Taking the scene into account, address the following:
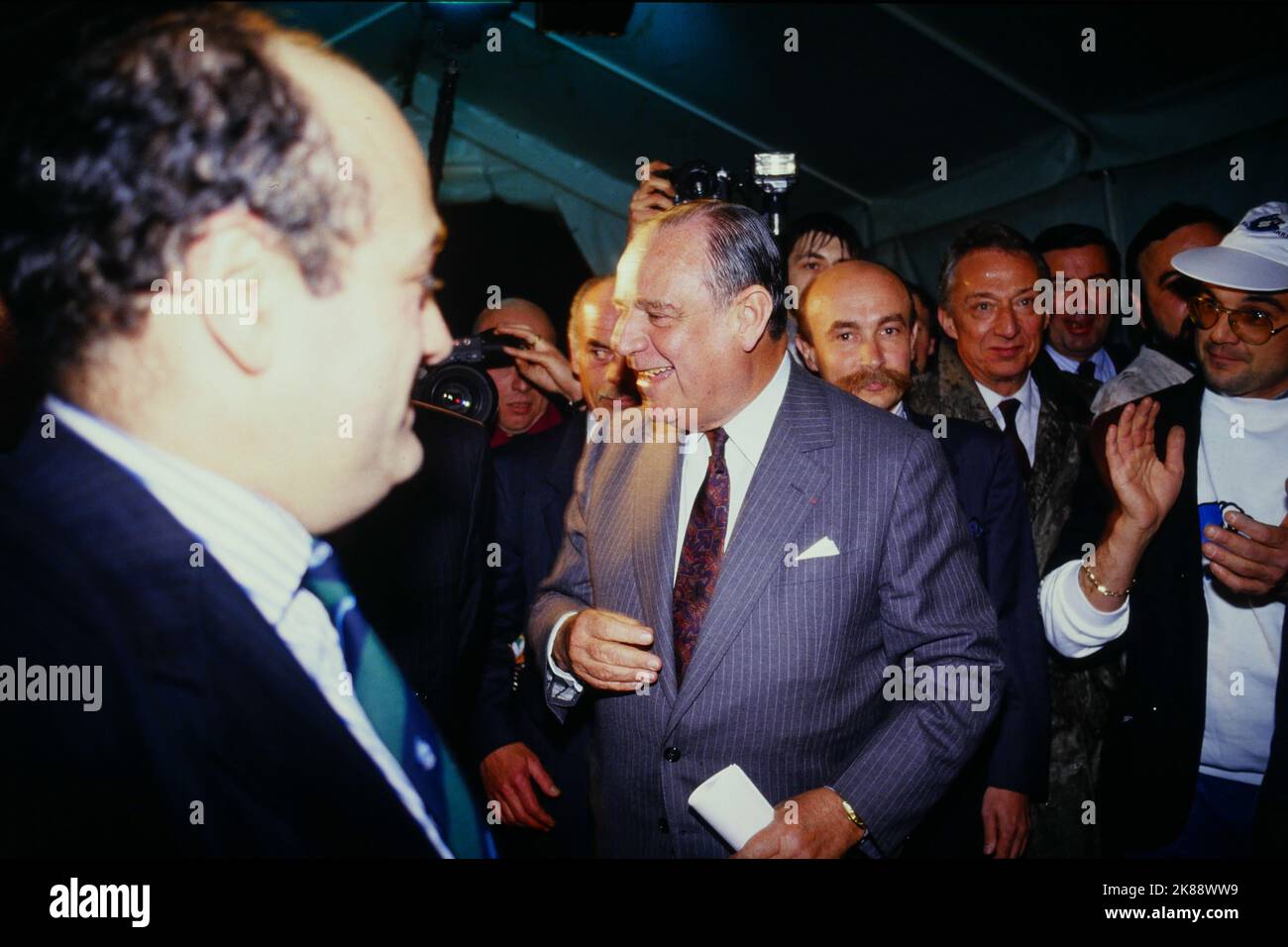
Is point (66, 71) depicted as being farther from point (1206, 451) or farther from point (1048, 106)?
point (1048, 106)

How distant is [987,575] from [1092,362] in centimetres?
172

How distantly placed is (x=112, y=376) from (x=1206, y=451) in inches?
82.5

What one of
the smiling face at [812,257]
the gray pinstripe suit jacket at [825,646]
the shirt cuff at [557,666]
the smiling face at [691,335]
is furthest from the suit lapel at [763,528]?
the smiling face at [812,257]

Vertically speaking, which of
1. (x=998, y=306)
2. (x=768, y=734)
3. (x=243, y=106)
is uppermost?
(x=998, y=306)

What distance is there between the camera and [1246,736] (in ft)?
5.85

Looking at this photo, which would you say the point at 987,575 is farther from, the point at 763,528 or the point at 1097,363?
the point at 1097,363

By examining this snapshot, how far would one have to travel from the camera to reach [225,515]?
0.88m

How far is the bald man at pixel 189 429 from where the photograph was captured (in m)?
0.80

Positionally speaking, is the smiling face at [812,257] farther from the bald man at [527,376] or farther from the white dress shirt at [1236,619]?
the white dress shirt at [1236,619]

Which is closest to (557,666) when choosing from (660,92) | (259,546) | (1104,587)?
(259,546)

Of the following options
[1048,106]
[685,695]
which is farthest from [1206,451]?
[1048,106]

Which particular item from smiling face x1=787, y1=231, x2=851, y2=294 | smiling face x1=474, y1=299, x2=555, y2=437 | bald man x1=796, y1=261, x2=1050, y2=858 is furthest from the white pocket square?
smiling face x1=474, y1=299, x2=555, y2=437

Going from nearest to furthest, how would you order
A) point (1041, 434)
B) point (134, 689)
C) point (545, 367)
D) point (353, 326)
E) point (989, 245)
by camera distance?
1. point (134, 689)
2. point (353, 326)
3. point (1041, 434)
4. point (989, 245)
5. point (545, 367)

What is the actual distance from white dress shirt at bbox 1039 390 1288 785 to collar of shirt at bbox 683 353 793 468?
0.86 metres
